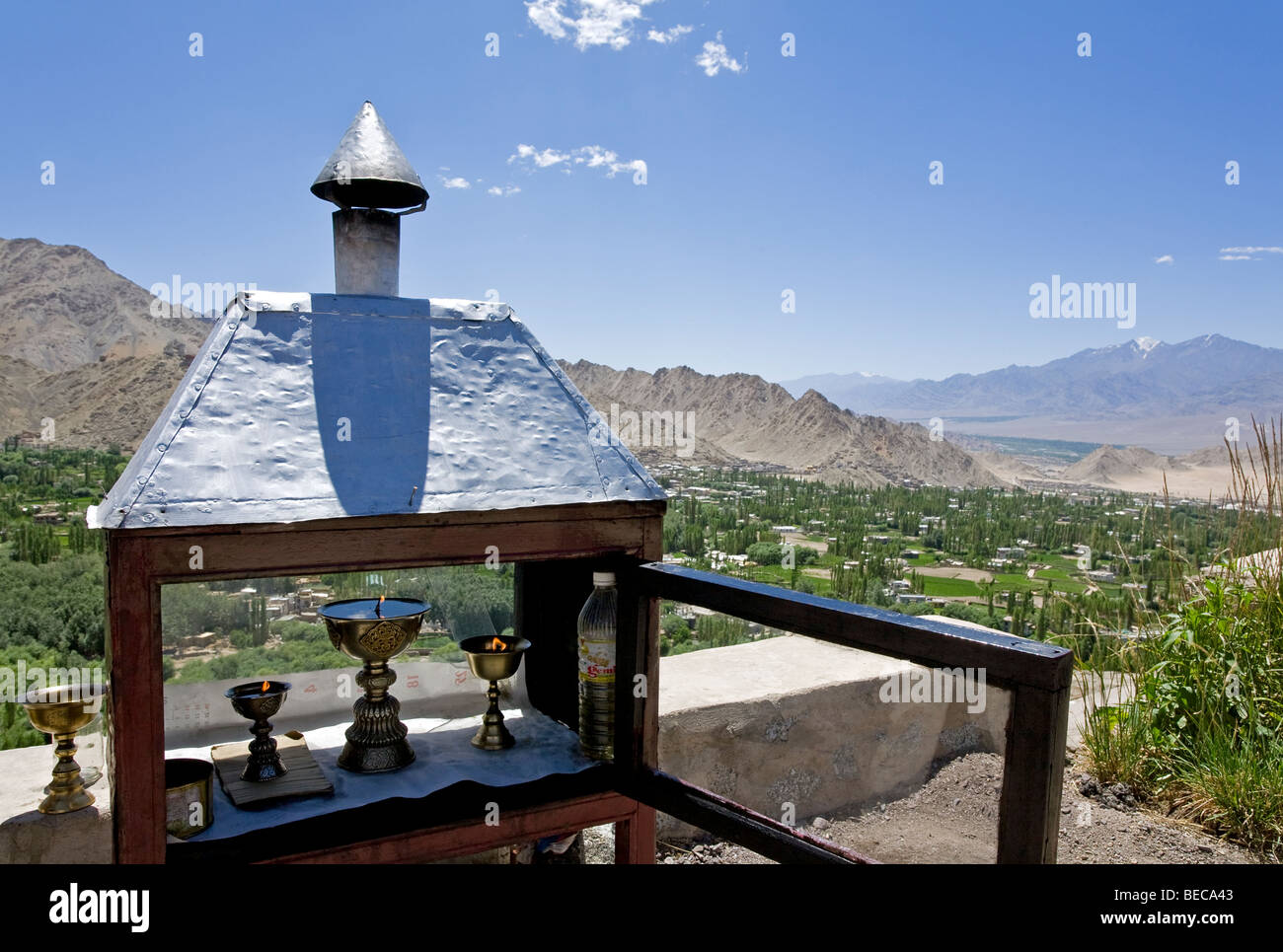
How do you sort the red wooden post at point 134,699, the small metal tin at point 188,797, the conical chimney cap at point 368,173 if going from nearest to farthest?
the red wooden post at point 134,699 → the small metal tin at point 188,797 → the conical chimney cap at point 368,173

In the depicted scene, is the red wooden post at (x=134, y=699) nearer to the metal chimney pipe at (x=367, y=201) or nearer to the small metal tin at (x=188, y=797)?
the small metal tin at (x=188, y=797)

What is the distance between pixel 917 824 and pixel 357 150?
3.38 metres

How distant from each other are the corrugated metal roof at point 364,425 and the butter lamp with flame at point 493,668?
2.44 ft

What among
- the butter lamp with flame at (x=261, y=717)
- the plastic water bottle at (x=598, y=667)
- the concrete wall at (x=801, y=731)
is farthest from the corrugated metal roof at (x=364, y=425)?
the concrete wall at (x=801, y=731)

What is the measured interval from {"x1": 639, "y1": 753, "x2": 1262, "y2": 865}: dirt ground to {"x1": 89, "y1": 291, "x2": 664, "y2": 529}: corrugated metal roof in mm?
2206

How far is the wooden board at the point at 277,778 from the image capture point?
244 centimetres

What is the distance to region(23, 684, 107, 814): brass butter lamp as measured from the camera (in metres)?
2.46

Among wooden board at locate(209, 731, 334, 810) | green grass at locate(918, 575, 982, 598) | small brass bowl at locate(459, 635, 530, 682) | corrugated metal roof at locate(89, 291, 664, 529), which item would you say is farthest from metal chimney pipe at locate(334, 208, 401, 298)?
green grass at locate(918, 575, 982, 598)

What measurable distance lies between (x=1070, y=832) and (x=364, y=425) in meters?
4.19

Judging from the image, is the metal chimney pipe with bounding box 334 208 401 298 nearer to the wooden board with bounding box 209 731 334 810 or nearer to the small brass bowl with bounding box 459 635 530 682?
the small brass bowl with bounding box 459 635 530 682

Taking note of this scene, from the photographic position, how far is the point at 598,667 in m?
2.70

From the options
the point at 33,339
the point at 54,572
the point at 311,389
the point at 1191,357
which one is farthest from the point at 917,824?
the point at 1191,357

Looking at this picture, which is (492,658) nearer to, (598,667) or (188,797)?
(598,667)

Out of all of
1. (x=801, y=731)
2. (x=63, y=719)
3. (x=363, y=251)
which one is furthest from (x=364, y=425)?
(x=801, y=731)
